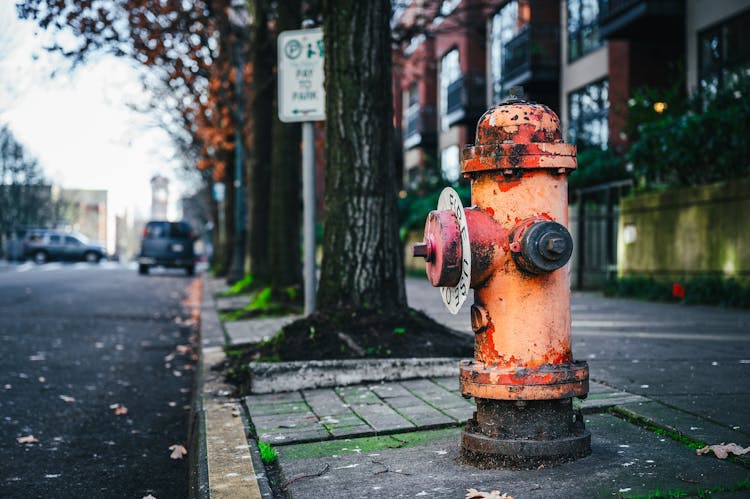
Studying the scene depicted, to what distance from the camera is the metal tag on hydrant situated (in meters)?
3.17

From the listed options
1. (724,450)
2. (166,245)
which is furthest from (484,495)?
(166,245)

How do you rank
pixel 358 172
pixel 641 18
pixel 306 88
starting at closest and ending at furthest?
pixel 358 172 < pixel 306 88 < pixel 641 18

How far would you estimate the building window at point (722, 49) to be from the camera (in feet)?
50.0

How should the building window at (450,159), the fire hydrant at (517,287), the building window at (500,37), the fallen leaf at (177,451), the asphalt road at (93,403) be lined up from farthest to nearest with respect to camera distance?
the building window at (450,159), the building window at (500,37), the fallen leaf at (177,451), the asphalt road at (93,403), the fire hydrant at (517,287)

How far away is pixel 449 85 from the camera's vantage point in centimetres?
3014

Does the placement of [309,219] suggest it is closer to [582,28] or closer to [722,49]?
→ [722,49]

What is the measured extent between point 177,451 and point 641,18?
1508cm

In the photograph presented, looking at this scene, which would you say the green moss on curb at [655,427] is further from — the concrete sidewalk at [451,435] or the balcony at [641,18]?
the balcony at [641,18]

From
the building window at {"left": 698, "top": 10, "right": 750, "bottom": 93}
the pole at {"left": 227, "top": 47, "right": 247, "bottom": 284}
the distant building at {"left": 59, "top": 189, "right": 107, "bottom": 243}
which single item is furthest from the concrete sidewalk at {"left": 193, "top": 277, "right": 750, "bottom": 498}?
the distant building at {"left": 59, "top": 189, "right": 107, "bottom": 243}

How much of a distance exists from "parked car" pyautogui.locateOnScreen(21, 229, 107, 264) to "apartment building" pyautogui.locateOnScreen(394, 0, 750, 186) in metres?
Result: 23.1

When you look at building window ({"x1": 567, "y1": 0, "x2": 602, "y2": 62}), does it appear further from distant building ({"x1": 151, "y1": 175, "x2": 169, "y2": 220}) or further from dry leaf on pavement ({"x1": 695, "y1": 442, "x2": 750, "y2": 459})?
distant building ({"x1": 151, "y1": 175, "x2": 169, "y2": 220})

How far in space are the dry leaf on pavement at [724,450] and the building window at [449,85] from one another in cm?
2647

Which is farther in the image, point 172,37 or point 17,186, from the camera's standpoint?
point 17,186

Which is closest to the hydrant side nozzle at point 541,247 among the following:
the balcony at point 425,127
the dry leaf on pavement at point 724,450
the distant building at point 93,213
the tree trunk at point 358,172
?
the dry leaf on pavement at point 724,450
